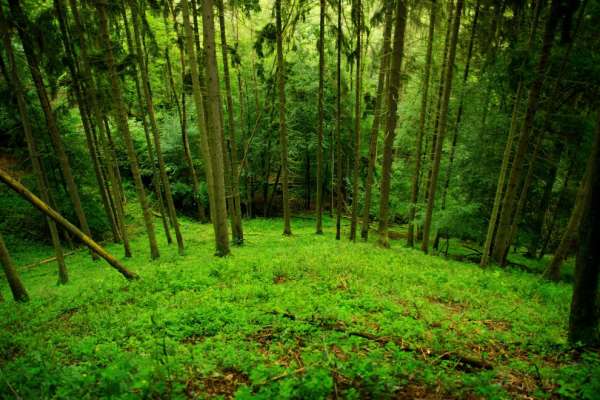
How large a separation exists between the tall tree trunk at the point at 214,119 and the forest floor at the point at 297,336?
1.75 metres

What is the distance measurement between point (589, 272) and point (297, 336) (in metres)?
4.15

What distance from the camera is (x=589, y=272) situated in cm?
402

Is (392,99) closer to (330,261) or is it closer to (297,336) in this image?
(330,261)

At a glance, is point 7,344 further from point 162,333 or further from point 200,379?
point 200,379

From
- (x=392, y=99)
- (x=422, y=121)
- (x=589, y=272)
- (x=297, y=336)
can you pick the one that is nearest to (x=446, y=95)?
(x=392, y=99)

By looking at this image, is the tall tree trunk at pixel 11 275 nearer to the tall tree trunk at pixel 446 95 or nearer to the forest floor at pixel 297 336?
the forest floor at pixel 297 336

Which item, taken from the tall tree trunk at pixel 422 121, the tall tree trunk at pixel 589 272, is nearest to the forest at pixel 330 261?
the tall tree trunk at pixel 589 272

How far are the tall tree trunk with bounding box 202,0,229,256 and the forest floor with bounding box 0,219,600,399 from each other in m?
1.75

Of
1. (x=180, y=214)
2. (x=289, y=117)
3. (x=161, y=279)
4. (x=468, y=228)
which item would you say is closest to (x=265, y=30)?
(x=289, y=117)

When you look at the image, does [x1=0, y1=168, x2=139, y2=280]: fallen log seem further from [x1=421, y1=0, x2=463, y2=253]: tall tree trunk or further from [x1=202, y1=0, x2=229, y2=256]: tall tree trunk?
[x1=421, y1=0, x2=463, y2=253]: tall tree trunk

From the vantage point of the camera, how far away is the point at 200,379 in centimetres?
376

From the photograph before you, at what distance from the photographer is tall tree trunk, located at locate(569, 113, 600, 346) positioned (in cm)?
372

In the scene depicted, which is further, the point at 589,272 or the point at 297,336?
the point at 297,336

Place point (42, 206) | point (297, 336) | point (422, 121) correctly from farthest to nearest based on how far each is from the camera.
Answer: point (422, 121) → point (42, 206) → point (297, 336)
